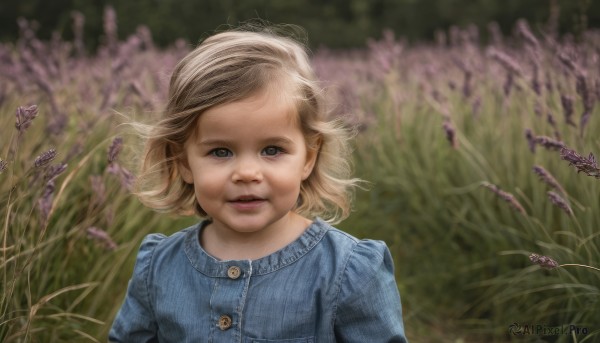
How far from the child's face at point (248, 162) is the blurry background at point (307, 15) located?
9.86 meters

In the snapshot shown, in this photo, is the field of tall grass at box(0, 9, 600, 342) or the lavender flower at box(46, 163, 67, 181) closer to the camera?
the lavender flower at box(46, 163, 67, 181)

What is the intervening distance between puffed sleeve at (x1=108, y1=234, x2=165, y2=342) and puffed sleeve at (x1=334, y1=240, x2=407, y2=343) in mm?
580

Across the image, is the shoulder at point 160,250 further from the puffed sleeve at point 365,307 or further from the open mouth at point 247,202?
the puffed sleeve at point 365,307

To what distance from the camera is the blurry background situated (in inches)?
489

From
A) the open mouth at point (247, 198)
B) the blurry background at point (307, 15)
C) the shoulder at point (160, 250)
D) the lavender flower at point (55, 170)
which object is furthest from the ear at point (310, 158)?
the blurry background at point (307, 15)

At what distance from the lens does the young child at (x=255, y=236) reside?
195 centimetres

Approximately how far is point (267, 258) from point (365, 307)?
31cm

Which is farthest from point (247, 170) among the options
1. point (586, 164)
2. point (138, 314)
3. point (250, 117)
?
point (586, 164)

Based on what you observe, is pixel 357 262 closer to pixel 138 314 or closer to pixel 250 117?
pixel 250 117

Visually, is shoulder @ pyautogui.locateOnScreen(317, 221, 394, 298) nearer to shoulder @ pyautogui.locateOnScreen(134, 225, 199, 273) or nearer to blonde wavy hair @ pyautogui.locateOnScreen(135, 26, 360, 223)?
blonde wavy hair @ pyautogui.locateOnScreen(135, 26, 360, 223)

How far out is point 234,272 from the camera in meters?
2.03

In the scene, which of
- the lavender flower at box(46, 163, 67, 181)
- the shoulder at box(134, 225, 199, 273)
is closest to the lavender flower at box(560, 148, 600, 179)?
the shoulder at box(134, 225, 199, 273)

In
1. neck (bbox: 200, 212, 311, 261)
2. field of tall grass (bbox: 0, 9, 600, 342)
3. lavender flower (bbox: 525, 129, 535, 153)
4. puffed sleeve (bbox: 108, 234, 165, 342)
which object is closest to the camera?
neck (bbox: 200, 212, 311, 261)

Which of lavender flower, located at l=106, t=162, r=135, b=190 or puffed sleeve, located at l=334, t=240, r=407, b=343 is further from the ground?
lavender flower, located at l=106, t=162, r=135, b=190
